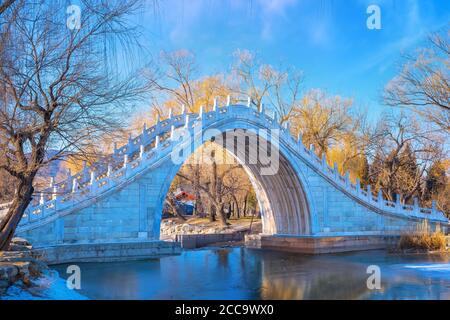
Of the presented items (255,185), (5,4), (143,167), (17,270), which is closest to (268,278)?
(143,167)

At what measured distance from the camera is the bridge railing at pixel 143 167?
15195mm

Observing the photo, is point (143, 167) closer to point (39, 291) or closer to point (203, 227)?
point (39, 291)

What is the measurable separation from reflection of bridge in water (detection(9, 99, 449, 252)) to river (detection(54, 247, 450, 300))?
1481 millimetres

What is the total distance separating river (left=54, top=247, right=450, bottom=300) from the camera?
10.9 meters

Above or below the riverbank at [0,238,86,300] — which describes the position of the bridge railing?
above

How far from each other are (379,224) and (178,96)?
58.3 feet

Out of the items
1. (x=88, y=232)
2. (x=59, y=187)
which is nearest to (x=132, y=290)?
(x=88, y=232)

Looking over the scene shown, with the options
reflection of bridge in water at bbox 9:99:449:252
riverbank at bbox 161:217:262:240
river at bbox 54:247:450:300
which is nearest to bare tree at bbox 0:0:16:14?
river at bbox 54:247:450:300

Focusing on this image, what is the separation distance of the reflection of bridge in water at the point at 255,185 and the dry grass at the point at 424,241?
115 inches

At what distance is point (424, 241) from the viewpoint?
65.8 feet

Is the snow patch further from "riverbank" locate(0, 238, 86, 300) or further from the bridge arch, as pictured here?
the bridge arch
